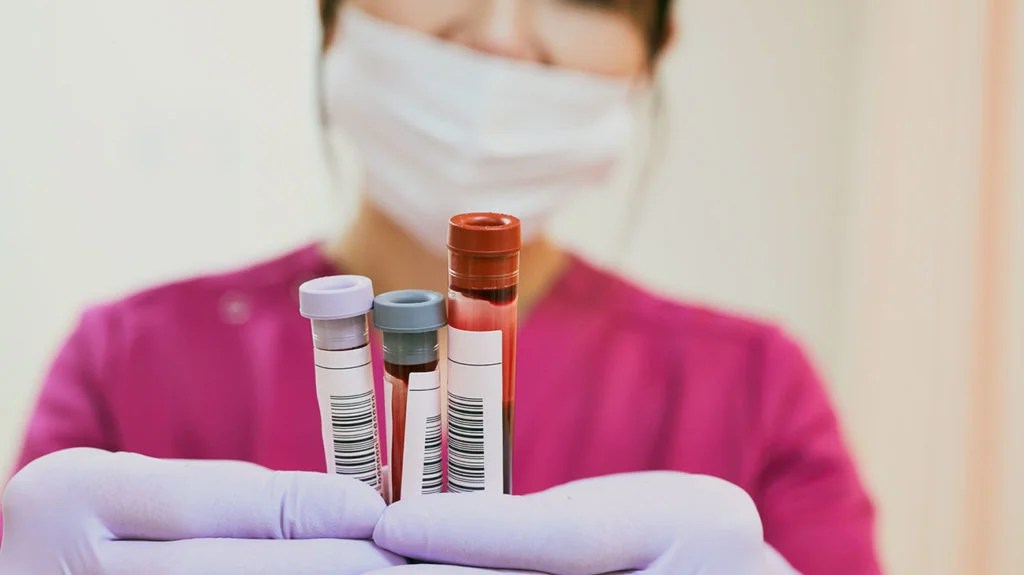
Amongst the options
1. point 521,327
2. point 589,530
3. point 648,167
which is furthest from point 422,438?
point 648,167

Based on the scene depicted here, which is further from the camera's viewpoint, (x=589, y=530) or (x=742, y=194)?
(x=742, y=194)

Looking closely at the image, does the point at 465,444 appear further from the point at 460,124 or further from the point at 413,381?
the point at 460,124

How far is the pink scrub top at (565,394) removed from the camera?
2.69 feet

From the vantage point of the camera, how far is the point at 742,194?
84 cm

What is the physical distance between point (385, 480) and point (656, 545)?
20cm

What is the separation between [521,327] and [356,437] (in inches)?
12.3

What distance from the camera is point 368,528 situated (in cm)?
56

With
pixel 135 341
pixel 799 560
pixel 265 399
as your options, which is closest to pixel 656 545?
pixel 799 560

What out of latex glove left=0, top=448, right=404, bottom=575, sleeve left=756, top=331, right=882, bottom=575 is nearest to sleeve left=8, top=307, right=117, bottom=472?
latex glove left=0, top=448, right=404, bottom=575

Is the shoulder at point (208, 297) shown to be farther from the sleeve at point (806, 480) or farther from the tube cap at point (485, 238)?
the sleeve at point (806, 480)

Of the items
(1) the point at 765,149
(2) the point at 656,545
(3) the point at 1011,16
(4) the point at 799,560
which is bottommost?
(4) the point at 799,560

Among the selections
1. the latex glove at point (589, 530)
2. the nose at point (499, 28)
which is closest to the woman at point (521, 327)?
the nose at point (499, 28)

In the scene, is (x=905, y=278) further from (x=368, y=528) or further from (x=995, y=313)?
(x=368, y=528)

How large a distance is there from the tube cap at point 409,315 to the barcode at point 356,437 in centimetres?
6
